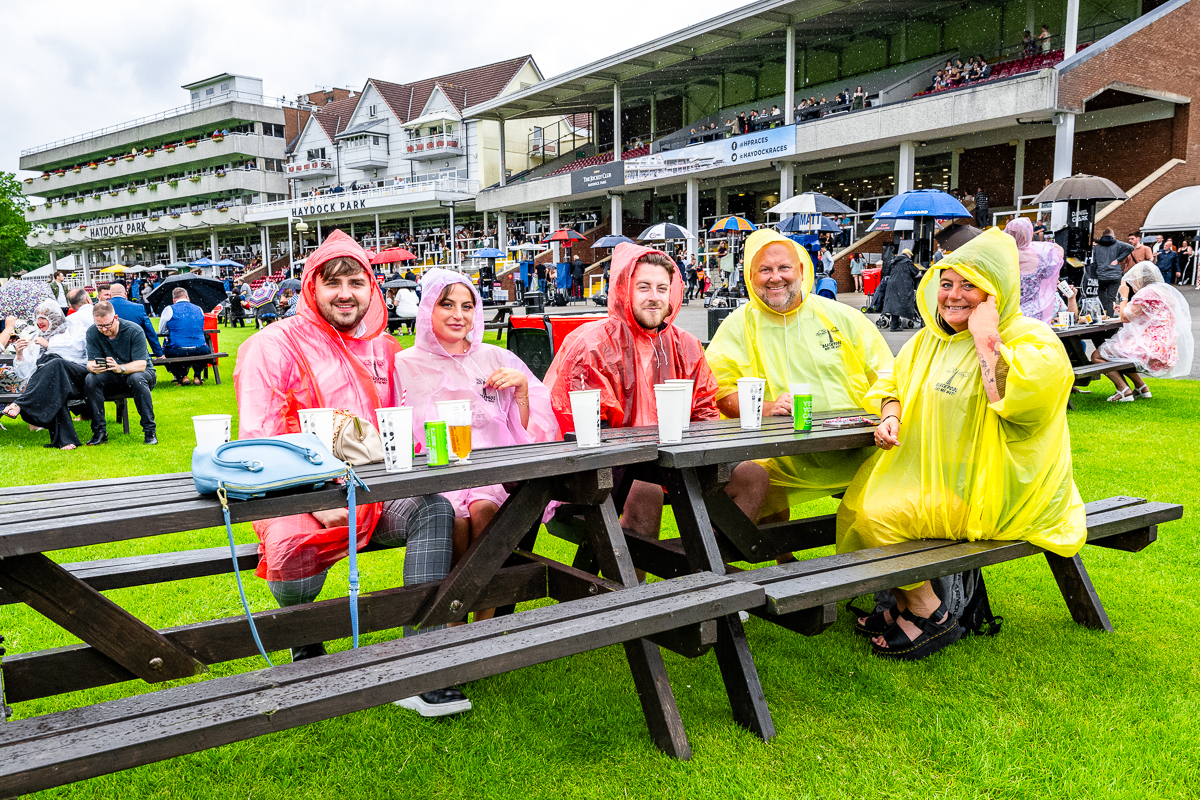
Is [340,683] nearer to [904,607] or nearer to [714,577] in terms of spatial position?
[714,577]

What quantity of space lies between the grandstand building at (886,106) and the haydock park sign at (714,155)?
0.19 feet

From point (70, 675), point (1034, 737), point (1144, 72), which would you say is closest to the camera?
point (70, 675)

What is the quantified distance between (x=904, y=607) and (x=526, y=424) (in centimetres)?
172

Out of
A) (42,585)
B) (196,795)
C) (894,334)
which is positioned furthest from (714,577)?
(894,334)

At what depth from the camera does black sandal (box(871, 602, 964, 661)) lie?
3227mm

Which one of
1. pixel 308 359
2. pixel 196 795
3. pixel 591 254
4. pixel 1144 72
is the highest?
pixel 1144 72

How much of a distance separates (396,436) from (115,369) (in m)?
7.17

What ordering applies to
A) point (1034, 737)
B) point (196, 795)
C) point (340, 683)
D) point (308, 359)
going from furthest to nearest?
point (308, 359) → point (1034, 737) → point (196, 795) → point (340, 683)

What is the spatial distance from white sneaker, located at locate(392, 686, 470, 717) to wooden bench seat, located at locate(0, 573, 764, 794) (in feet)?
2.10

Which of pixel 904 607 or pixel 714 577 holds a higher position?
pixel 714 577

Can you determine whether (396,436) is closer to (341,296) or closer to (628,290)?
(341,296)

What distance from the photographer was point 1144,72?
72.4 feet

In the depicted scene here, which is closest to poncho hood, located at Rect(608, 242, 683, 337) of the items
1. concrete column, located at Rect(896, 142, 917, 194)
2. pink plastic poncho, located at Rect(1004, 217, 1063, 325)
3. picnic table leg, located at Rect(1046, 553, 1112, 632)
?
picnic table leg, located at Rect(1046, 553, 1112, 632)

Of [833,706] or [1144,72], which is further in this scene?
[1144,72]
